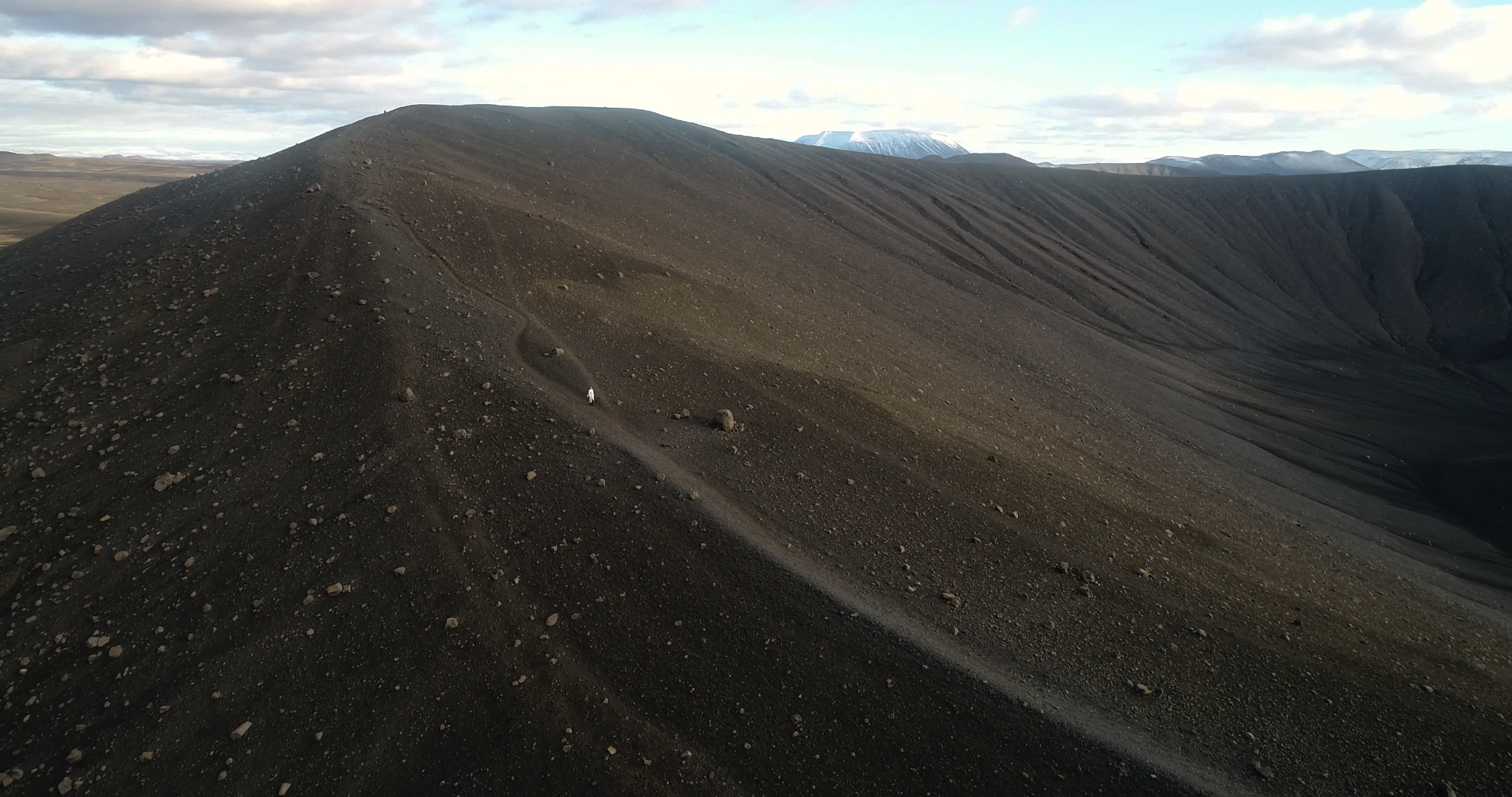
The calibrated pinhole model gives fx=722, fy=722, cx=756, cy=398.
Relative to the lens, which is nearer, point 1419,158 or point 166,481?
point 166,481

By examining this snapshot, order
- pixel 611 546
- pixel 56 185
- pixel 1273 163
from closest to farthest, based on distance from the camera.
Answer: pixel 611 546
pixel 56 185
pixel 1273 163

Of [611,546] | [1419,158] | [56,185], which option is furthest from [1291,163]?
[56,185]

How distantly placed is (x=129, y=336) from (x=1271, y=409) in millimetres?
25709

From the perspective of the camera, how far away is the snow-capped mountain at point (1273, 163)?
123250 millimetres

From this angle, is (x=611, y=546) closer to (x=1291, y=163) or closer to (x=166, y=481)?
(x=166, y=481)

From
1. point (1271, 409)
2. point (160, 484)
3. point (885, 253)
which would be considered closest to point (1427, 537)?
point (1271, 409)

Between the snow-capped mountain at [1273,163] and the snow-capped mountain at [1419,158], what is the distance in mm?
9144

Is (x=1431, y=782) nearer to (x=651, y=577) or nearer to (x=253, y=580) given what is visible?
(x=651, y=577)

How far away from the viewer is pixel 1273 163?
129 m

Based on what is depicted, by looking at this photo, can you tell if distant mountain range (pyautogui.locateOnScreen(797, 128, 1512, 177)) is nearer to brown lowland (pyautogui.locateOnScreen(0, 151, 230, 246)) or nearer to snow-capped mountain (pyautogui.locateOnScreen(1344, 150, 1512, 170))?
snow-capped mountain (pyautogui.locateOnScreen(1344, 150, 1512, 170))

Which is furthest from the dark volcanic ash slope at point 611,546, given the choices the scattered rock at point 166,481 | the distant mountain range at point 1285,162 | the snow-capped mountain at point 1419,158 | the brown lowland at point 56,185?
the snow-capped mountain at point 1419,158

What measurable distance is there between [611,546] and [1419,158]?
20516 cm

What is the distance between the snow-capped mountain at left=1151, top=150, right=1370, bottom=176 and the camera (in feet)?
404

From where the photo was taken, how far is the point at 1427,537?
13922 mm
